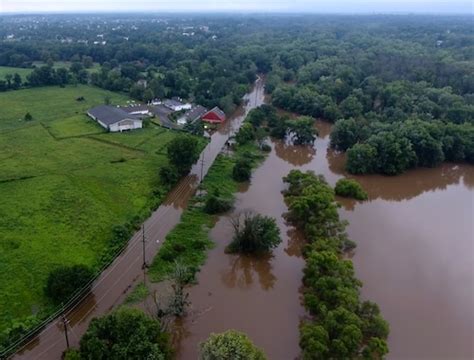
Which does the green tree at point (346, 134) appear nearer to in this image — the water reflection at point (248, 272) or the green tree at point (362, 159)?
the green tree at point (362, 159)

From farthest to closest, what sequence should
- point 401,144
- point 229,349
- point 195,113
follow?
point 195,113 → point 401,144 → point 229,349

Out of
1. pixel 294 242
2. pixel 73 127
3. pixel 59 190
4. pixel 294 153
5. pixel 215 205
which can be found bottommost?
pixel 294 153

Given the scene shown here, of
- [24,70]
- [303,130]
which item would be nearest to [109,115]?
[303,130]

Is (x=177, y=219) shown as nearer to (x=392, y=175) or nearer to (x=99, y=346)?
(x=99, y=346)

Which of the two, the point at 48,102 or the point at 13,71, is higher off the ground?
the point at 48,102

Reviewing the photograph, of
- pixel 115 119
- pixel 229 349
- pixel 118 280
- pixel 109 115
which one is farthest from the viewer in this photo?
pixel 109 115

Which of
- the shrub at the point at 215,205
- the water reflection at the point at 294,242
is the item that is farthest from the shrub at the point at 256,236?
the shrub at the point at 215,205

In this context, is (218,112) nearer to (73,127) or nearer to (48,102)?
(73,127)
